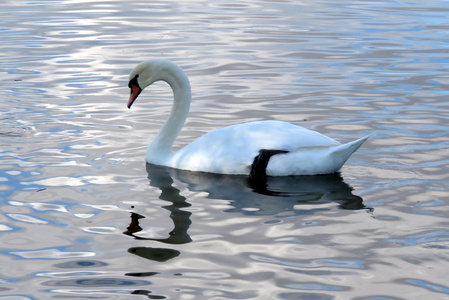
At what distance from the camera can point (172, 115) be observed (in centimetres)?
842

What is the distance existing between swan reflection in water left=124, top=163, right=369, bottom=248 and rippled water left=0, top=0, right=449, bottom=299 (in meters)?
0.02

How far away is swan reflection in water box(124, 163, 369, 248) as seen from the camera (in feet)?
21.8

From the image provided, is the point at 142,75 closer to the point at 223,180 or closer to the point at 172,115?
the point at 172,115

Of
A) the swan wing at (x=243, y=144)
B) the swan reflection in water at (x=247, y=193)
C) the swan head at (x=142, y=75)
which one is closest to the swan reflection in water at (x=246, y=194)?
the swan reflection in water at (x=247, y=193)

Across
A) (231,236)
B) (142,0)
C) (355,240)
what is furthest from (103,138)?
(142,0)

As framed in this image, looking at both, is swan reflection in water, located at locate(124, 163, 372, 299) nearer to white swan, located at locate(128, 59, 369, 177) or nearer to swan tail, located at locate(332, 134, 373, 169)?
white swan, located at locate(128, 59, 369, 177)

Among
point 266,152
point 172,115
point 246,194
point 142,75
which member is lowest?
point 246,194

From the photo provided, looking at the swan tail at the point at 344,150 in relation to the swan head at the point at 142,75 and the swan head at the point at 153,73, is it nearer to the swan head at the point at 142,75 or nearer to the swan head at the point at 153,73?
the swan head at the point at 153,73

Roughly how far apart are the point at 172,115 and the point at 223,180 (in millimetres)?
1130

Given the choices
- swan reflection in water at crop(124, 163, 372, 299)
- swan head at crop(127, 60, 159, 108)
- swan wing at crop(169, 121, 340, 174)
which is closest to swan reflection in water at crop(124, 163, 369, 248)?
swan reflection in water at crop(124, 163, 372, 299)

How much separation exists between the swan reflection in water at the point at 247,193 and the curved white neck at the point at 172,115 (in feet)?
0.60

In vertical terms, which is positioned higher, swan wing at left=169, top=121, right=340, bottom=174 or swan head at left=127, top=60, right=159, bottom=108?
swan head at left=127, top=60, right=159, bottom=108

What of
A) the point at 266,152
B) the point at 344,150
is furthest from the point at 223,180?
the point at 344,150

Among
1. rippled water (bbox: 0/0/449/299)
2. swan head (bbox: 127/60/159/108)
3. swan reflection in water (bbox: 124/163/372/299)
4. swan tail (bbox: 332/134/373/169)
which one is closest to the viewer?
rippled water (bbox: 0/0/449/299)
